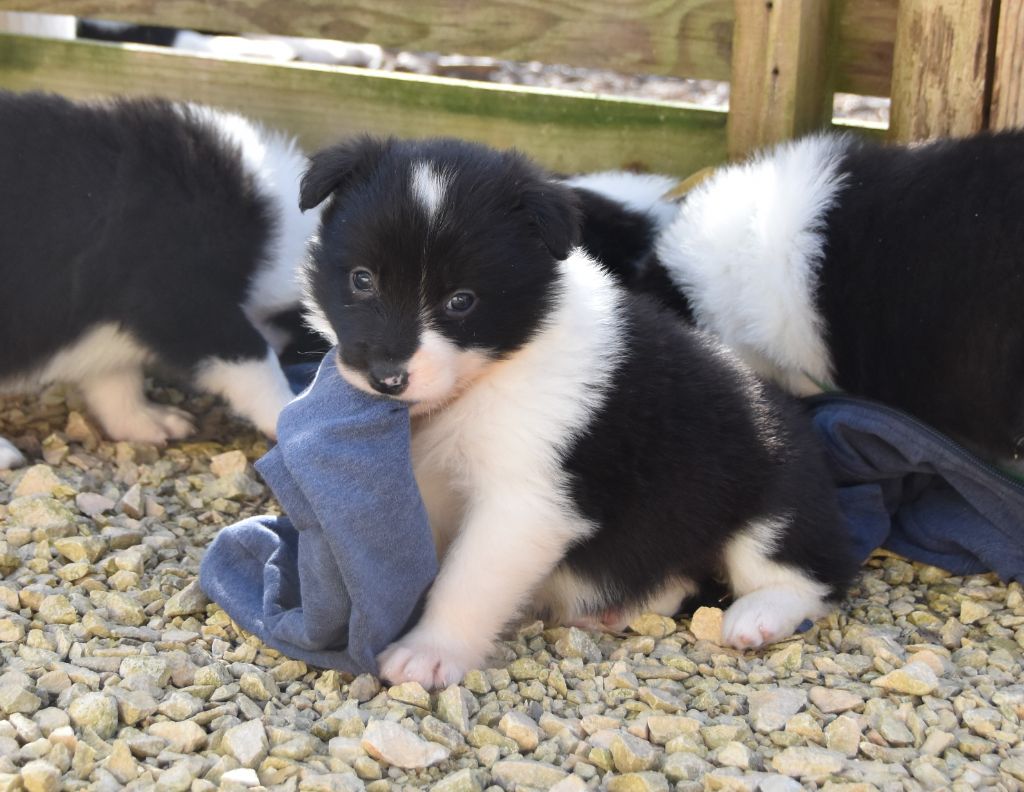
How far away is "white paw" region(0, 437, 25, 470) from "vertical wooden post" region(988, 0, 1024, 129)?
132 inches

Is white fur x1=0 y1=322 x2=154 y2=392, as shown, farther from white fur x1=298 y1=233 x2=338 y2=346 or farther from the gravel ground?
white fur x1=298 y1=233 x2=338 y2=346

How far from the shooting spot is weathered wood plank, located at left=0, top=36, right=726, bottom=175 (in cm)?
501

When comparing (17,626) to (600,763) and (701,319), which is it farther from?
(701,319)

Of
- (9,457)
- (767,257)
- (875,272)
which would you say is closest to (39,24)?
(9,457)

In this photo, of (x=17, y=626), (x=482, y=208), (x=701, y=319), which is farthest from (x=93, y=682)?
(x=701, y=319)

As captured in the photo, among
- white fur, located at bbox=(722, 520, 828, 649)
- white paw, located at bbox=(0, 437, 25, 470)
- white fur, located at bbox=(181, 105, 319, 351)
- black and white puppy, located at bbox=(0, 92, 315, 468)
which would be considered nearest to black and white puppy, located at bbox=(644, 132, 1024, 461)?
white fur, located at bbox=(722, 520, 828, 649)

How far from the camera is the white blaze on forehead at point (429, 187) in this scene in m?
2.95

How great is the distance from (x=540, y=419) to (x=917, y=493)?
150 centimetres

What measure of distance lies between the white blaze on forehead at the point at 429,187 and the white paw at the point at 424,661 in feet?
3.34

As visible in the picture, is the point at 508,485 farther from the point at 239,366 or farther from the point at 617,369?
the point at 239,366

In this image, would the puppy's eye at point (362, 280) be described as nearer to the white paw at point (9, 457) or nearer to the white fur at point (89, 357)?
the white fur at point (89, 357)

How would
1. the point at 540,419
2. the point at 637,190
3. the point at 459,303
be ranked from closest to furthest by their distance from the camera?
the point at 459,303 → the point at 540,419 → the point at 637,190

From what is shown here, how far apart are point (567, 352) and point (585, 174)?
2.02 m

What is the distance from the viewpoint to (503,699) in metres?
3.02
